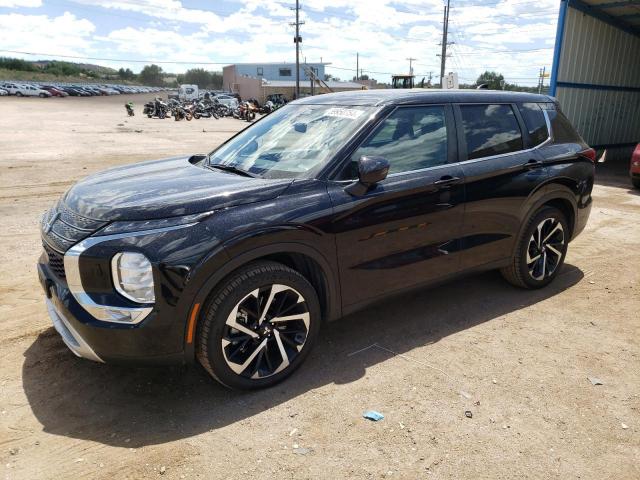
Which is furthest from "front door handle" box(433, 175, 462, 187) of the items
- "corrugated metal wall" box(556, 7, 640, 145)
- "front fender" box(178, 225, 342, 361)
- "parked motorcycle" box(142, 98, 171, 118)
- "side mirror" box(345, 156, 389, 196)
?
"parked motorcycle" box(142, 98, 171, 118)

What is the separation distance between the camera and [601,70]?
1487cm

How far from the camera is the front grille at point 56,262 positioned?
278 cm

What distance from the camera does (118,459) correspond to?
2.52m

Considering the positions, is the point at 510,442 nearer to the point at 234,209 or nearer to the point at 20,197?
the point at 234,209

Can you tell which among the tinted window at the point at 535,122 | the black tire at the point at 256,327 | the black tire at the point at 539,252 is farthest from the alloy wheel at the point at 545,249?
the black tire at the point at 256,327

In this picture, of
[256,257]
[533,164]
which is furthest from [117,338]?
[533,164]

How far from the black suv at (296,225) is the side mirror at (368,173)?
1cm

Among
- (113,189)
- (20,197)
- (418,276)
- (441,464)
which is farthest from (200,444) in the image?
(20,197)

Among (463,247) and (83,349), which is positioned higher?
(463,247)

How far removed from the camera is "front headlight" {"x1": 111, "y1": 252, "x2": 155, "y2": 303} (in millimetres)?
2584

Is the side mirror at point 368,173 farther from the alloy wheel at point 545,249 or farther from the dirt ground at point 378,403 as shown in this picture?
the alloy wheel at point 545,249

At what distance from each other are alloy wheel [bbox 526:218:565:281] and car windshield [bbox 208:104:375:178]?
208 centimetres

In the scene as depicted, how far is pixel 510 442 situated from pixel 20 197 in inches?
334

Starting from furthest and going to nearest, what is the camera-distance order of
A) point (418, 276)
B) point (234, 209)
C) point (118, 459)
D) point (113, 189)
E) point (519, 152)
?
point (519, 152) → point (418, 276) → point (113, 189) → point (234, 209) → point (118, 459)
